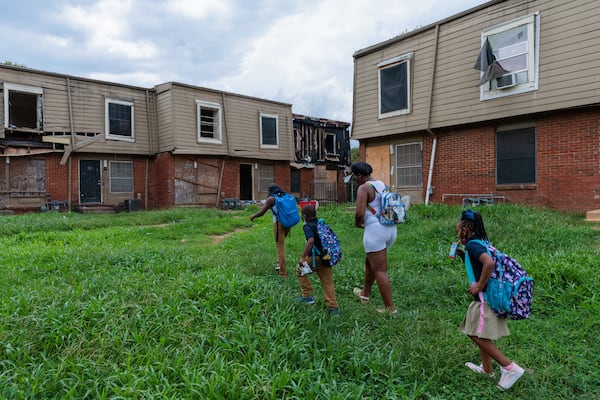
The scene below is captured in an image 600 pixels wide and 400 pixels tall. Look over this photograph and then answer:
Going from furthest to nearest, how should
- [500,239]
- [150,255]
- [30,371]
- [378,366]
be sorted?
1. [500,239]
2. [150,255]
3. [378,366]
4. [30,371]

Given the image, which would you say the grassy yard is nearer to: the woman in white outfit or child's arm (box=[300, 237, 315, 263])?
the woman in white outfit

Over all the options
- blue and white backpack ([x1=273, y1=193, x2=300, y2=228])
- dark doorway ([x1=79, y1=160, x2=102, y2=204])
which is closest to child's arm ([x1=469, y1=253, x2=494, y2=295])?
blue and white backpack ([x1=273, y1=193, x2=300, y2=228])

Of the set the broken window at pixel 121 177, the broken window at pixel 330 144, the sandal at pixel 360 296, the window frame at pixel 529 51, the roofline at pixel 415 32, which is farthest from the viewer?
the broken window at pixel 330 144

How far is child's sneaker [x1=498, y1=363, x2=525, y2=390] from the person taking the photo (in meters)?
2.81

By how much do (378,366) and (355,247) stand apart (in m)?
5.09

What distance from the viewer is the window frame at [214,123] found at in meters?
17.7

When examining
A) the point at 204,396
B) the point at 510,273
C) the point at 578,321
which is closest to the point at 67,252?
the point at 204,396

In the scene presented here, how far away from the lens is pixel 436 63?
11703 mm

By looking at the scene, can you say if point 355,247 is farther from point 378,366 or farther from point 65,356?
point 65,356

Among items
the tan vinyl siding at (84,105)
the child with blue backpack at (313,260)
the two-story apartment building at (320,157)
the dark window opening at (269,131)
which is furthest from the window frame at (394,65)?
the tan vinyl siding at (84,105)

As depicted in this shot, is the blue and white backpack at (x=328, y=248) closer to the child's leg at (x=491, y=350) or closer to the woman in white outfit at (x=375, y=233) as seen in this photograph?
the woman in white outfit at (x=375, y=233)

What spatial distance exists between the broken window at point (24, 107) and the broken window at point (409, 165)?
13454 mm

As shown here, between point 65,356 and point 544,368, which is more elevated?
point 65,356

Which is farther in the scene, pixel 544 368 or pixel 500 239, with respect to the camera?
pixel 500 239
